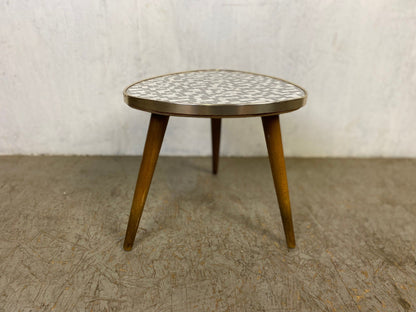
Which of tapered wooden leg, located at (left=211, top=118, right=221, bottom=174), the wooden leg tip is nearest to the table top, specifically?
tapered wooden leg, located at (left=211, top=118, right=221, bottom=174)

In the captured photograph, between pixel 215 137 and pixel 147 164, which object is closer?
pixel 147 164

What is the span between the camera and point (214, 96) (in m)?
0.89

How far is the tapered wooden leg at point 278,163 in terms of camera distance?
94 centimetres

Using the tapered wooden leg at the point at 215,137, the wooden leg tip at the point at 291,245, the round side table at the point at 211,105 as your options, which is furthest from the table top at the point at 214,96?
the wooden leg tip at the point at 291,245

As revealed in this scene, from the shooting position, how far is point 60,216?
1156 millimetres

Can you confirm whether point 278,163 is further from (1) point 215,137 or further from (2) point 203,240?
(1) point 215,137

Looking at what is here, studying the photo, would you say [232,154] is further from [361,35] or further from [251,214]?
[361,35]

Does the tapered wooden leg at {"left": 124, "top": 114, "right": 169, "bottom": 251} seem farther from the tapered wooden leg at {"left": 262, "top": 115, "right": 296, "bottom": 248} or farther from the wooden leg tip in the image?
the wooden leg tip

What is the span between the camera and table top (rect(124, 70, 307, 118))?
0.80m

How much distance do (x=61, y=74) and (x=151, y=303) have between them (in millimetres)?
1204

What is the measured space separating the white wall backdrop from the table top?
0.45 meters

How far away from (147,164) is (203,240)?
1.07 feet

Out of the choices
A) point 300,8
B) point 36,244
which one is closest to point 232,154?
point 300,8

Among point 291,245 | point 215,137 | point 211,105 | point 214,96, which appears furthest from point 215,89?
point 291,245
